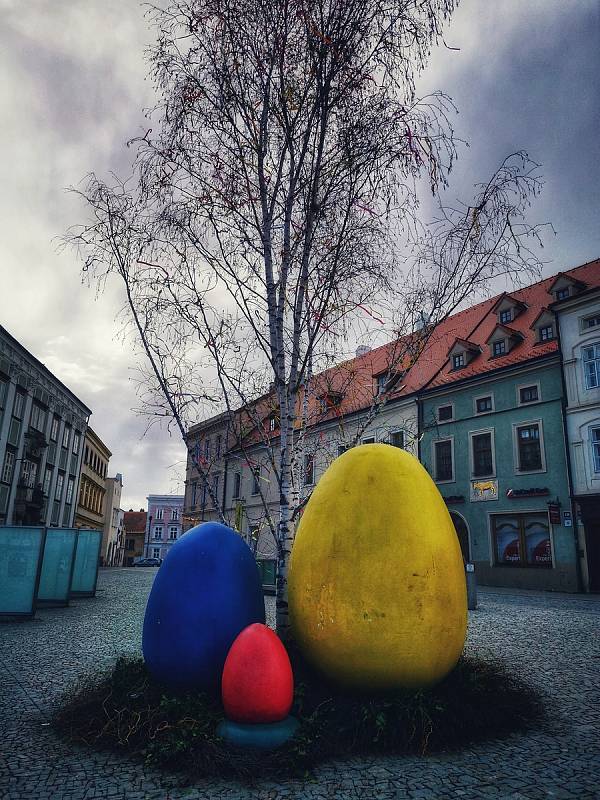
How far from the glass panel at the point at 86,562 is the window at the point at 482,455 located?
1679cm

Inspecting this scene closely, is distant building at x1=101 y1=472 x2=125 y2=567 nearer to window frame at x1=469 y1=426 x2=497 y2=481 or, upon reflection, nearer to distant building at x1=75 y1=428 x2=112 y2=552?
distant building at x1=75 y1=428 x2=112 y2=552

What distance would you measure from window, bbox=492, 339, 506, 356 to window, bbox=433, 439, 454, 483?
4751 mm

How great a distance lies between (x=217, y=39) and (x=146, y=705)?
6.65 meters

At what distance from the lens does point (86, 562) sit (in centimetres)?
1738

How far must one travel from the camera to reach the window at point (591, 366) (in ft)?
72.6

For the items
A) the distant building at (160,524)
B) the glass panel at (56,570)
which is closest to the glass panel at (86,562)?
the glass panel at (56,570)

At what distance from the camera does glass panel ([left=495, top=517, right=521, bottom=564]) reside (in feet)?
78.3

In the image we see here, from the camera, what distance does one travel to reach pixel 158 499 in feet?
284

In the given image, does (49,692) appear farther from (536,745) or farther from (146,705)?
(536,745)

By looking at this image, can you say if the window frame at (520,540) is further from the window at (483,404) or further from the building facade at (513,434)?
the window at (483,404)

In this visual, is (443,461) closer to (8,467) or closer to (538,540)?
(538,540)

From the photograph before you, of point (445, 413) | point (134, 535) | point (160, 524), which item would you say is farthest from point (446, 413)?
point (134, 535)

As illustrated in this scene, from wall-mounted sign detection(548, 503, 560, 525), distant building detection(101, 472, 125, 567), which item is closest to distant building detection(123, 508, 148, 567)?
distant building detection(101, 472, 125, 567)

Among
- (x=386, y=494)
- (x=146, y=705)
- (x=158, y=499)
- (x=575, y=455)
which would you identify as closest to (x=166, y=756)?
(x=146, y=705)
